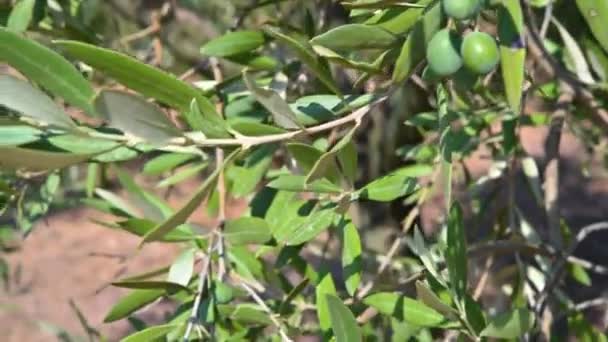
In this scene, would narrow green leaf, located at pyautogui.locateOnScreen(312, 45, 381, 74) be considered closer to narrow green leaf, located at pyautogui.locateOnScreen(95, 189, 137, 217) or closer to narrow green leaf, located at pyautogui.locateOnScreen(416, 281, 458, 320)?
narrow green leaf, located at pyautogui.locateOnScreen(416, 281, 458, 320)

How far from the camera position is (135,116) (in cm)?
54

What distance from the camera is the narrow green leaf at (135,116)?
522mm

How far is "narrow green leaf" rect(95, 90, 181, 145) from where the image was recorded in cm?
52

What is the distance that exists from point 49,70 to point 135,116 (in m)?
0.09

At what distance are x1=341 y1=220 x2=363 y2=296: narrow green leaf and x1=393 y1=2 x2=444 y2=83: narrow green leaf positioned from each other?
0.60 ft

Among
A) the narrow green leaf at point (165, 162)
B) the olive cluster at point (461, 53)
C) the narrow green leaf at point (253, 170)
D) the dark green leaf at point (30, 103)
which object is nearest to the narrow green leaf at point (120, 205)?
the narrow green leaf at point (165, 162)

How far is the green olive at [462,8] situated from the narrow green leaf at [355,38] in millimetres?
73

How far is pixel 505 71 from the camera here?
55cm

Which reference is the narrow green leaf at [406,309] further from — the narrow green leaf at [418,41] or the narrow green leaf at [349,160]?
the narrow green leaf at [418,41]

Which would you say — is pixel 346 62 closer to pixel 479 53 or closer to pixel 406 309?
pixel 479 53

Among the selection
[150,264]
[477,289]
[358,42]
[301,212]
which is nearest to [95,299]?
[150,264]

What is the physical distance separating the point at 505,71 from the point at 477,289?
678 mm

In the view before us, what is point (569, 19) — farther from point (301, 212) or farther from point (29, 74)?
point (29, 74)

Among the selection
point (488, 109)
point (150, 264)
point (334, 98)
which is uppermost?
point (334, 98)
